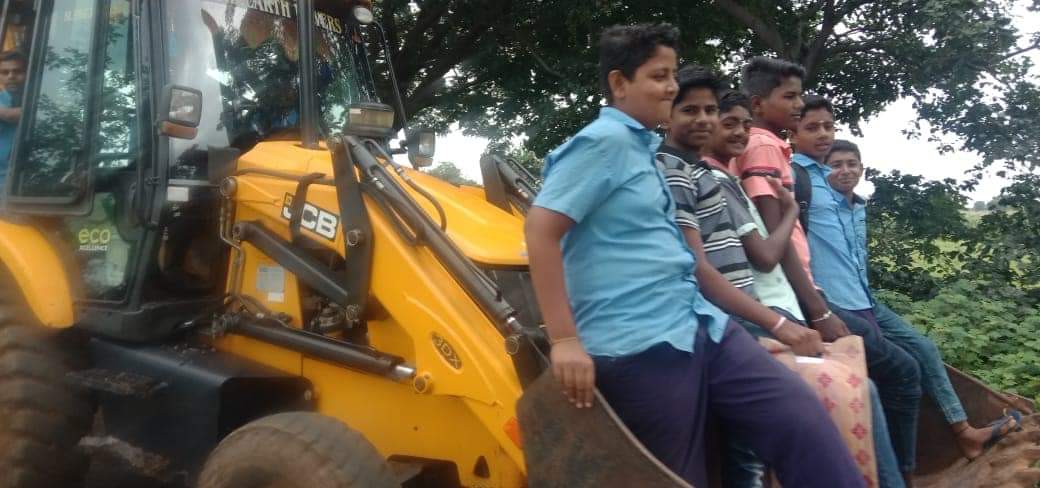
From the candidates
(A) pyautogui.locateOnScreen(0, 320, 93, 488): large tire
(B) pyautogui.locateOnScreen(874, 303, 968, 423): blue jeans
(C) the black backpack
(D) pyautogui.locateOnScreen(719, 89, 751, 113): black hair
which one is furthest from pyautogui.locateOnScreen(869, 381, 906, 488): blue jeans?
(A) pyautogui.locateOnScreen(0, 320, 93, 488): large tire

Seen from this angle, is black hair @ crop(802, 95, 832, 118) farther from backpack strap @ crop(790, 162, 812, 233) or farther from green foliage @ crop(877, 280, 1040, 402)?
green foliage @ crop(877, 280, 1040, 402)

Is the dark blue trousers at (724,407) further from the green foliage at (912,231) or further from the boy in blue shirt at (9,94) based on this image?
the green foliage at (912,231)

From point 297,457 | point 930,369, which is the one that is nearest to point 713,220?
point 297,457

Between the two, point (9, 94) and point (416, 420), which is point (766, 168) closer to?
point (416, 420)

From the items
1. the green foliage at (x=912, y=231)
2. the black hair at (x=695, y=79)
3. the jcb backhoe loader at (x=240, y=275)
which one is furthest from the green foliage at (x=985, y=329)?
the black hair at (x=695, y=79)

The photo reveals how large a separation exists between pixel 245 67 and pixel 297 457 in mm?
1812

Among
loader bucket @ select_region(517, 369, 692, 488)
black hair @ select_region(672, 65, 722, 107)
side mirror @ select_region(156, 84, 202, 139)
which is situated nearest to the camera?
loader bucket @ select_region(517, 369, 692, 488)

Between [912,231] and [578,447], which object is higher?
[912,231]

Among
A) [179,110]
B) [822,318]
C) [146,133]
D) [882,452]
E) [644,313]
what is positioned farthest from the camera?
[146,133]

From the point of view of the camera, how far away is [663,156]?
2574mm

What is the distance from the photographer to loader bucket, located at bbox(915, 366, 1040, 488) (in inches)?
131

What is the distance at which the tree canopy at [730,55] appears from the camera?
7.03 metres

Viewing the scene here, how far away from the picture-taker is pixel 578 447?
2123mm

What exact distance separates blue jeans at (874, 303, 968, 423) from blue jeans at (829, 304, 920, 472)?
0.75 feet
